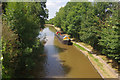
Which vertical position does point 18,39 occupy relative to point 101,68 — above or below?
above

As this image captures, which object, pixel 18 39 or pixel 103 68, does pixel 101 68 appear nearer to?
pixel 103 68

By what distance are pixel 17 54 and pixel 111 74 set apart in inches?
316

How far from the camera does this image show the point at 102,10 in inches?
603

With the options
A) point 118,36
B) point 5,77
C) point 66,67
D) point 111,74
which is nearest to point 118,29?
point 118,36

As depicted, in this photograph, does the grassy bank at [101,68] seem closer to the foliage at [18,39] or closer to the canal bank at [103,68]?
the canal bank at [103,68]

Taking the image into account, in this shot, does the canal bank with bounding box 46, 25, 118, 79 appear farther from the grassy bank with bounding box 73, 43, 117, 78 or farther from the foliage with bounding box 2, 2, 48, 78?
the foliage with bounding box 2, 2, 48, 78

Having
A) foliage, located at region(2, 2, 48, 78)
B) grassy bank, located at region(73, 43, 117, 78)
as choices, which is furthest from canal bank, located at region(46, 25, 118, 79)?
foliage, located at region(2, 2, 48, 78)

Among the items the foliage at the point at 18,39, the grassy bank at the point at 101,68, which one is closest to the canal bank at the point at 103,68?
the grassy bank at the point at 101,68

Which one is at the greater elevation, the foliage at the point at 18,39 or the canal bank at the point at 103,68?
the foliage at the point at 18,39

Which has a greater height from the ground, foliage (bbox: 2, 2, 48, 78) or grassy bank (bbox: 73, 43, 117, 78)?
foliage (bbox: 2, 2, 48, 78)

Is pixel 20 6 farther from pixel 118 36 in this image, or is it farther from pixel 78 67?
pixel 78 67

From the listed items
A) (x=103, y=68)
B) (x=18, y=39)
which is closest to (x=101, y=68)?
(x=103, y=68)

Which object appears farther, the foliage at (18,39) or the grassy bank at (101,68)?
the grassy bank at (101,68)

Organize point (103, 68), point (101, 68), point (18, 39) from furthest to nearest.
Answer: point (101, 68)
point (103, 68)
point (18, 39)
